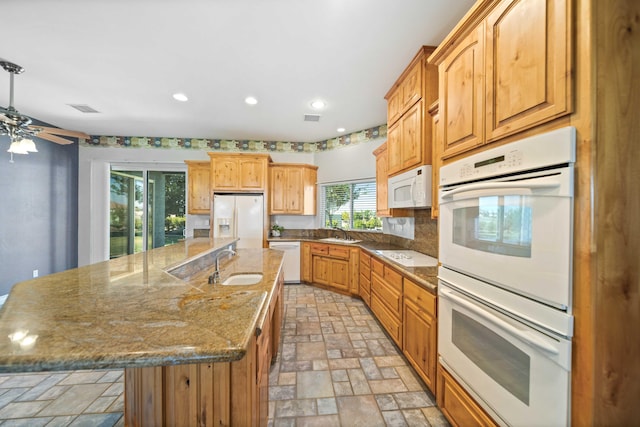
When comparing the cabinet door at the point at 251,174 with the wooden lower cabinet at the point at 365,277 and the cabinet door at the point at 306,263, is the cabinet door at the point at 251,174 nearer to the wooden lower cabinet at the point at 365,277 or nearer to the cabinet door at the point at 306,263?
the cabinet door at the point at 306,263

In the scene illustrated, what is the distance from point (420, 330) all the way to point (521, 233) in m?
1.14

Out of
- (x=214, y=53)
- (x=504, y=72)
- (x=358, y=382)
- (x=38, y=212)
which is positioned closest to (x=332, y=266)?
(x=358, y=382)

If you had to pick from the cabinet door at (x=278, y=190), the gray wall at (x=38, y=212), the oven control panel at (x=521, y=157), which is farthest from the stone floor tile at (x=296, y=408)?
the gray wall at (x=38, y=212)

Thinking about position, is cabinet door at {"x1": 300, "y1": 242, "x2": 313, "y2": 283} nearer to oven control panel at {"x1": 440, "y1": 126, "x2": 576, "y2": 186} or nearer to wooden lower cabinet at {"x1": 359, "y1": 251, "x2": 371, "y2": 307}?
wooden lower cabinet at {"x1": 359, "y1": 251, "x2": 371, "y2": 307}

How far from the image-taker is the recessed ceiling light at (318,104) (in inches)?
124

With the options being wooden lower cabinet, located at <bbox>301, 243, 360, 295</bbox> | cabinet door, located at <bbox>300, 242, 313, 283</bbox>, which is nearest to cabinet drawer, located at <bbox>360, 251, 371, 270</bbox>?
wooden lower cabinet, located at <bbox>301, 243, 360, 295</bbox>

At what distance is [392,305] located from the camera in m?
2.31

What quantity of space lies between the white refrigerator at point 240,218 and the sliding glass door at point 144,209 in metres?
1.25

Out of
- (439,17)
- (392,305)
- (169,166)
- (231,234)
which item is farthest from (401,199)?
(169,166)

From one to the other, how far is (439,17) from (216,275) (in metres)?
2.56

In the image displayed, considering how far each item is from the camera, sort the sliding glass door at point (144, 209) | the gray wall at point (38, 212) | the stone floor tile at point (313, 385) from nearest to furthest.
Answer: the stone floor tile at point (313, 385) < the gray wall at point (38, 212) < the sliding glass door at point (144, 209)

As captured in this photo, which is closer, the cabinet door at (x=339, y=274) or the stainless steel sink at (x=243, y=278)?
the stainless steel sink at (x=243, y=278)

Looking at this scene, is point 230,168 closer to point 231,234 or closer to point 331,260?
point 231,234

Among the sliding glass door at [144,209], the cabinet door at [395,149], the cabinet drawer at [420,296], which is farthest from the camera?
the sliding glass door at [144,209]
